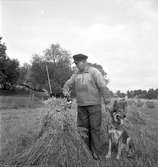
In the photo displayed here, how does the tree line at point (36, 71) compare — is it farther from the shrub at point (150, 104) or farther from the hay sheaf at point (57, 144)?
the hay sheaf at point (57, 144)

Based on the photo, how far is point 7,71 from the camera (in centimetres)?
4181

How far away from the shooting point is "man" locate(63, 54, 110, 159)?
5.29 m

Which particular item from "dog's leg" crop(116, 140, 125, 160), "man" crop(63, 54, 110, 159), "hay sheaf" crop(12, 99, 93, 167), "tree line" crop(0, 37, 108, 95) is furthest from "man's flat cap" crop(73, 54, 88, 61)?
"tree line" crop(0, 37, 108, 95)

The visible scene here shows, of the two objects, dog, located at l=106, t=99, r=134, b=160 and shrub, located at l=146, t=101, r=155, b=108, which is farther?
shrub, located at l=146, t=101, r=155, b=108

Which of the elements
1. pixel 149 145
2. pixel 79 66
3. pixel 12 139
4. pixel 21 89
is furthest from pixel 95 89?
pixel 21 89

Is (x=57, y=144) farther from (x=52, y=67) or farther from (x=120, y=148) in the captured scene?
(x=52, y=67)

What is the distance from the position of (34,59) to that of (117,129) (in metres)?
44.7

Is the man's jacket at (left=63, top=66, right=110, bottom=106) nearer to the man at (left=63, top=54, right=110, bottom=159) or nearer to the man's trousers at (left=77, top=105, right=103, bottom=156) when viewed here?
the man at (left=63, top=54, right=110, bottom=159)

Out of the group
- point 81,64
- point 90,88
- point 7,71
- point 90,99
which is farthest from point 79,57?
point 7,71

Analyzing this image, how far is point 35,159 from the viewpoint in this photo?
485cm

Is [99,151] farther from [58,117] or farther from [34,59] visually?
[34,59]

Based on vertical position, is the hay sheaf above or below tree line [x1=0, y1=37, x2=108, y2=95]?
below

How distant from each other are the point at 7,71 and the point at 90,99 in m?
38.7

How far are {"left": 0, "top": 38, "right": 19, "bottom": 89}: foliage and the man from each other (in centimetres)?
3592
